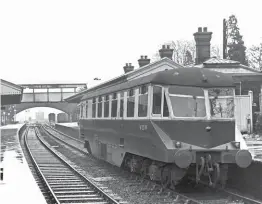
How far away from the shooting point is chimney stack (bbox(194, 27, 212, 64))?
32.5 m

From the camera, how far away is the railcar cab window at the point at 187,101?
11211 mm

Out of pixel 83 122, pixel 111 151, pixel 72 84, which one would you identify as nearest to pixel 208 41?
pixel 83 122

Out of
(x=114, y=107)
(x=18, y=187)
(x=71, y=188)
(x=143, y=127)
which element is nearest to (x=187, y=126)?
(x=143, y=127)

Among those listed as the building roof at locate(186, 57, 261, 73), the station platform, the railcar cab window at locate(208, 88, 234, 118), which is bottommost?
the station platform

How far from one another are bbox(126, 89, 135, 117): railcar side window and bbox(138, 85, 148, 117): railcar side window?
567 mm

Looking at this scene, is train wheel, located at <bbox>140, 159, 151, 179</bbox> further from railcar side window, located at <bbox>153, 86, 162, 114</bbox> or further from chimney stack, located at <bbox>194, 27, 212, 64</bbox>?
chimney stack, located at <bbox>194, 27, 212, 64</bbox>

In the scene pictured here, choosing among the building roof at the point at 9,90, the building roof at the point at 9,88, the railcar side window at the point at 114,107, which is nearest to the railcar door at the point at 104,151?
the railcar side window at the point at 114,107

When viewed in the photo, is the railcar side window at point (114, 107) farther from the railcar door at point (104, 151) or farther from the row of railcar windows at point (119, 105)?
the railcar door at point (104, 151)

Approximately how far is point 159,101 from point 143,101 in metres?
0.79

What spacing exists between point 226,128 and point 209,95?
891 millimetres

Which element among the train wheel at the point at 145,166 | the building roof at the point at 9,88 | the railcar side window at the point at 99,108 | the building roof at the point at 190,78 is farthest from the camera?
the building roof at the point at 9,88

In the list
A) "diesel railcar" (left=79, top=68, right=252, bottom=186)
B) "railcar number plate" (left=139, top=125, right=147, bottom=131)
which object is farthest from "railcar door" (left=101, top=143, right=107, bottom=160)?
"railcar number plate" (left=139, top=125, right=147, bottom=131)

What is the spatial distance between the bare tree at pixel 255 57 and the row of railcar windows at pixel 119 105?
47209 mm

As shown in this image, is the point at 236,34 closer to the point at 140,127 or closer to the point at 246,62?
the point at 246,62
